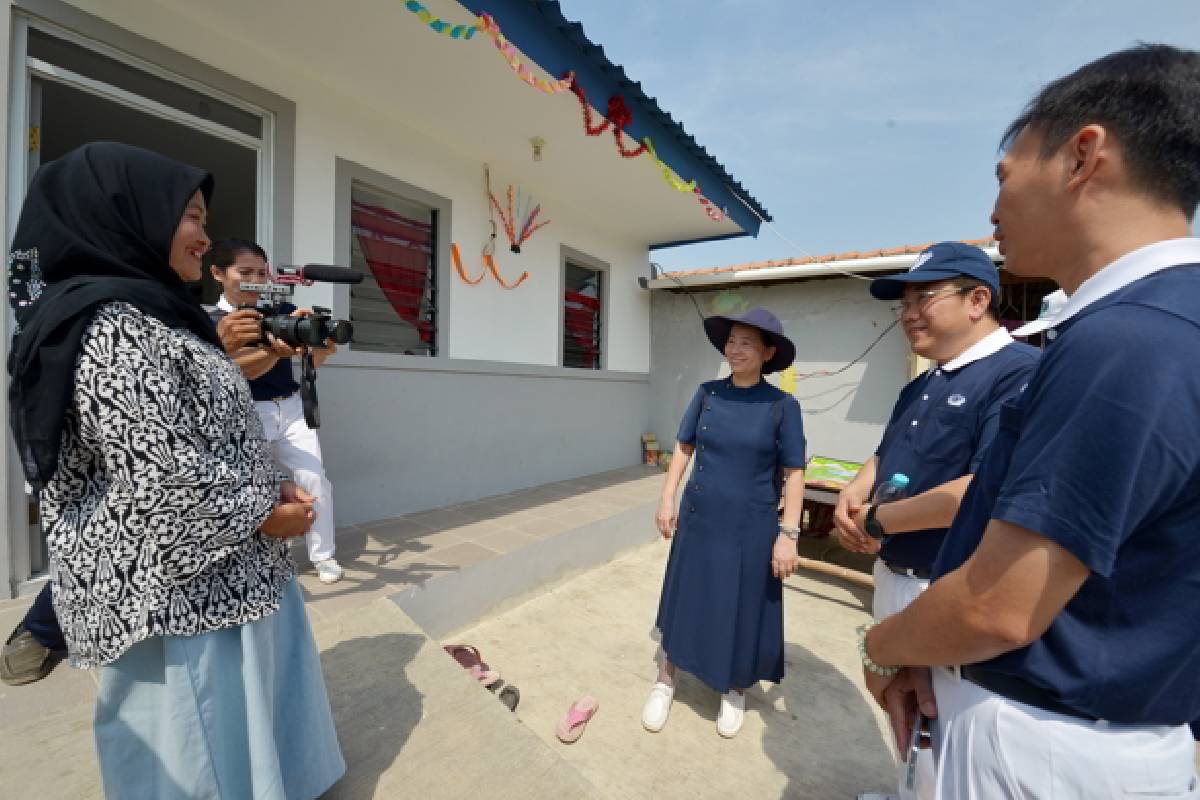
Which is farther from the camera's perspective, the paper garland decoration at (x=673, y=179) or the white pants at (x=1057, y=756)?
the paper garland decoration at (x=673, y=179)

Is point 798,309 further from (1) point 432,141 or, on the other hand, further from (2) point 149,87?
(2) point 149,87

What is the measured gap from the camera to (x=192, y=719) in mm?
1092

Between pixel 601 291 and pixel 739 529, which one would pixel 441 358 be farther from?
pixel 739 529

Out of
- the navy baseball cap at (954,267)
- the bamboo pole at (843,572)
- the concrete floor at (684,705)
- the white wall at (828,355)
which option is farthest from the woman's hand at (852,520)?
the white wall at (828,355)

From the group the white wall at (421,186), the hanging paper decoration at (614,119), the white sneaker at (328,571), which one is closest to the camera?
the white sneaker at (328,571)

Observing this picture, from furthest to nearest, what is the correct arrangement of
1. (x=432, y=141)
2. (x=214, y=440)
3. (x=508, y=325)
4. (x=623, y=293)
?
(x=623, y=293)
(x=508, y=325)
(x=432, y=141)
(x=214, y=440)

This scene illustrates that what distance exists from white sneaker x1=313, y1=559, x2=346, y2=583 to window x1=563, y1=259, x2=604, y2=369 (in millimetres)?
3891

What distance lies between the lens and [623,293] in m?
7.25

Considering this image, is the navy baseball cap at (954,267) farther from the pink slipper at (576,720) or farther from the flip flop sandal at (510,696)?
the flip flop sandal at (510,696)

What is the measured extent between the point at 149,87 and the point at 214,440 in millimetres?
3338

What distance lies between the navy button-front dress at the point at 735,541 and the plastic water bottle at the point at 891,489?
541 millimetres

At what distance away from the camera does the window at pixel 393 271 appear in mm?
4273

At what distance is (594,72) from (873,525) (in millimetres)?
3602

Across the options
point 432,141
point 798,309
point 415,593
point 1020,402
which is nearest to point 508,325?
point 432,141
